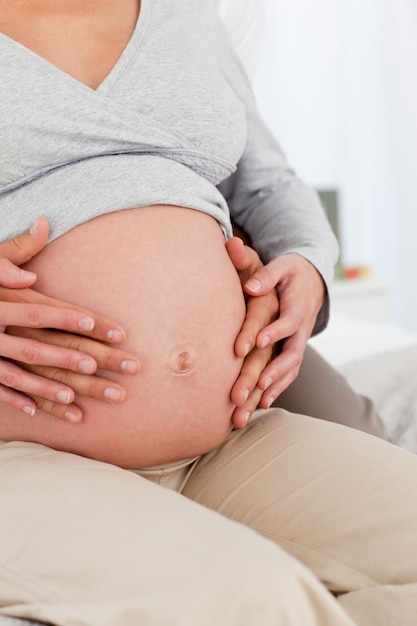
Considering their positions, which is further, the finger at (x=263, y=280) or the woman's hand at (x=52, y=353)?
the finger at (x=263, y=280)

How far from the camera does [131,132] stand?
3.25 feet

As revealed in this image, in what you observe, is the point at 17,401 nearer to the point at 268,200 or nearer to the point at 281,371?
the point at 281,371

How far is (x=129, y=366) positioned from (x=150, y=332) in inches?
2.1

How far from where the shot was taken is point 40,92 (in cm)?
97

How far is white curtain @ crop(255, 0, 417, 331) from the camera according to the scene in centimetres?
Result: 354

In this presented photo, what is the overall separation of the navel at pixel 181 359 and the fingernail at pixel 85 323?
10cm

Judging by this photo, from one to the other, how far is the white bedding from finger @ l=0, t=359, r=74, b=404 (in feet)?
2.38

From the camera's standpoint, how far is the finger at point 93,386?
84 cm

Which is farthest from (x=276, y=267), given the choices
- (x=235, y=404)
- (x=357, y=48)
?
(x=357, y=48)

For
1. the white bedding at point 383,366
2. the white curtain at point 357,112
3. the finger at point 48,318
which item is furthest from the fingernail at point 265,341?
the white curtain at point 357,112

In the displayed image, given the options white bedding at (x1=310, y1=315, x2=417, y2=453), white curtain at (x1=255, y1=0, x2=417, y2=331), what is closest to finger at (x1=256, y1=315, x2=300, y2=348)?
white bedding at (x1=310, y1=315, x2=417, y2=453)

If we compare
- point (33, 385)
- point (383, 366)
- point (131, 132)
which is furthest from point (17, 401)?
point (383, 366)

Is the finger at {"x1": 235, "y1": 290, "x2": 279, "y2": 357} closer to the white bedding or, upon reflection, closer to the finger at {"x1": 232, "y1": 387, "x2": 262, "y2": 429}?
the finger at {"x1": 232, "y1": 387, "x2": 262, "y2": 429}

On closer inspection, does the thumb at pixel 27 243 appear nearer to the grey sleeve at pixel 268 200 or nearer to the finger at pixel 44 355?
the finger at pixel 44 355
